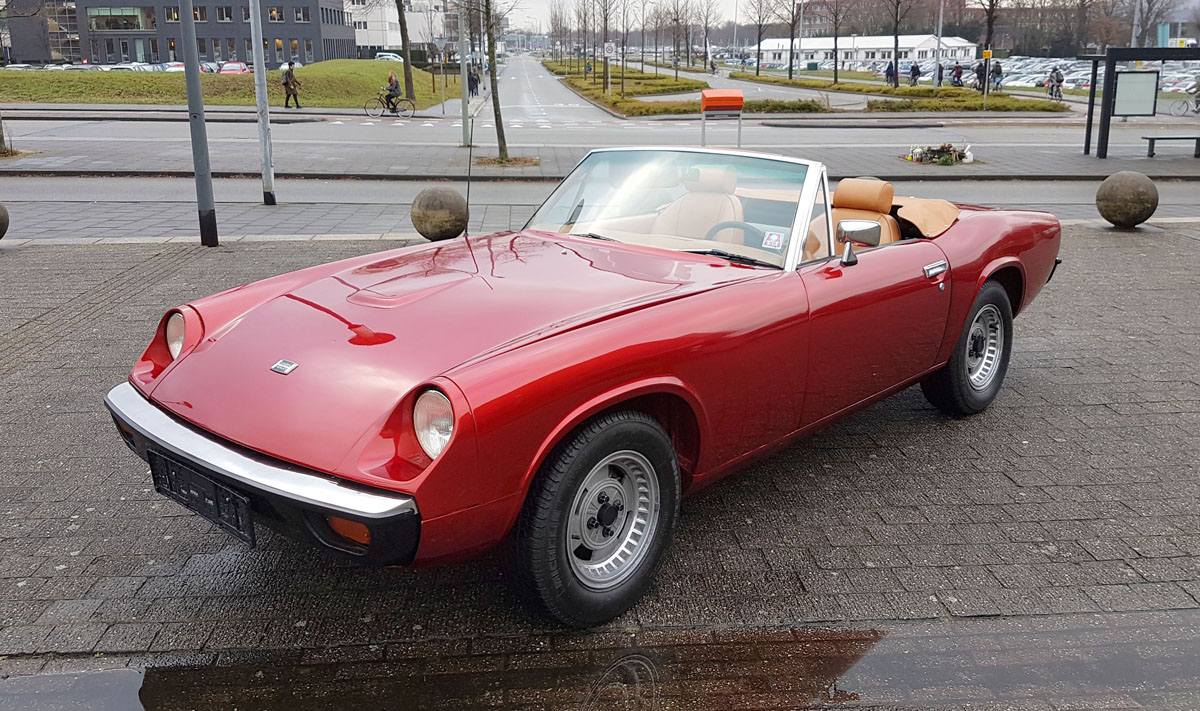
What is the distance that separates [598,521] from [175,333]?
180cm

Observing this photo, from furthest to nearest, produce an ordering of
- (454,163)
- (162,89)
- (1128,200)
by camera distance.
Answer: (162,89) < (454,163) < (1128,200)

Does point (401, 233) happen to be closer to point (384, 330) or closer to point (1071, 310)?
A: point (1071, 310)

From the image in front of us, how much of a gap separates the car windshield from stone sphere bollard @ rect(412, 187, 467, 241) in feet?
20.6

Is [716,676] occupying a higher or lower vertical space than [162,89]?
lower

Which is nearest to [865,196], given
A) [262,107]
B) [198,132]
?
[198,132]

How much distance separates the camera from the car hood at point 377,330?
9.18 ft

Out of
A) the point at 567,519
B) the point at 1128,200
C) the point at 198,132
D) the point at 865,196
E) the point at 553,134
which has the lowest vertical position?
the point at 567,519

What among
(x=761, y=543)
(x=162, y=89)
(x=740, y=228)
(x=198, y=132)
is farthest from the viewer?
(x=162, y=89)

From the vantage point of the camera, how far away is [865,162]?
19.8m

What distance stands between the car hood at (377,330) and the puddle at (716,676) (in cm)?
72

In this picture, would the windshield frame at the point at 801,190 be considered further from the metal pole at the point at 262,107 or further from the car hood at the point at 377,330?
the metal pole at the point at 262,107

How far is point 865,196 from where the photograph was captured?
16.5 feet

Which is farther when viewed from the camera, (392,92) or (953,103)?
(953,103)

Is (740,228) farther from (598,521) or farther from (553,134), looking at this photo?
(553,134)
